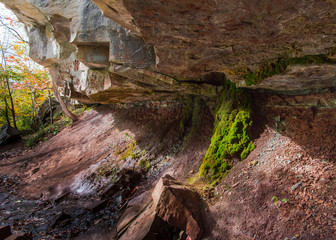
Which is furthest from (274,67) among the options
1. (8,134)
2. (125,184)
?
(8,134)

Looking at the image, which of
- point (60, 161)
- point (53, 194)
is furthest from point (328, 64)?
point (60, 161)

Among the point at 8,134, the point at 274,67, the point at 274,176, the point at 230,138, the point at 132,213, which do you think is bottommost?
the point at 8,134

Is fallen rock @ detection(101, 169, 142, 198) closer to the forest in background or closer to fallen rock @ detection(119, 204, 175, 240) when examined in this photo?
fallen rock @ detection(119, 204, 175, 240)

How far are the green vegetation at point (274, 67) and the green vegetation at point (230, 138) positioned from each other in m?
0.88

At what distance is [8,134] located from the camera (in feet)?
54.7

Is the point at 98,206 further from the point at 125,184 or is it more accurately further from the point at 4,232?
the point at 4,232

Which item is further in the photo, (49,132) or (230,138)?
(49,132)

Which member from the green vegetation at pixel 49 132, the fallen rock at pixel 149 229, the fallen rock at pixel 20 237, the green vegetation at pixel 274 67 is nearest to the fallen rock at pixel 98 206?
the fallen rock at pixel 20 237

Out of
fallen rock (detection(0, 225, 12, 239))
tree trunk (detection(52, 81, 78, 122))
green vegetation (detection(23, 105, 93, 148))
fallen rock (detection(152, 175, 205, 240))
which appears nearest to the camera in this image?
fallen rock (detection(152, 175, 205, 240))

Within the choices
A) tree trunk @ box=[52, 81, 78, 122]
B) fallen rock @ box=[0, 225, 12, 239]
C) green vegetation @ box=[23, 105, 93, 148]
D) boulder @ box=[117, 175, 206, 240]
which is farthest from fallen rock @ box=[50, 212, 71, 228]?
green vegetation @ box=[23, 105, 93, 148]

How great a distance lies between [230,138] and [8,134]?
19.6 m

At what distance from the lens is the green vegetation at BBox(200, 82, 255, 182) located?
189 inches

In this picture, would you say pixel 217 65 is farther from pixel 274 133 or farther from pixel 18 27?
pixel 18 27

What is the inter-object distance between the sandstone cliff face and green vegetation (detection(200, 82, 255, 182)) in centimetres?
69
